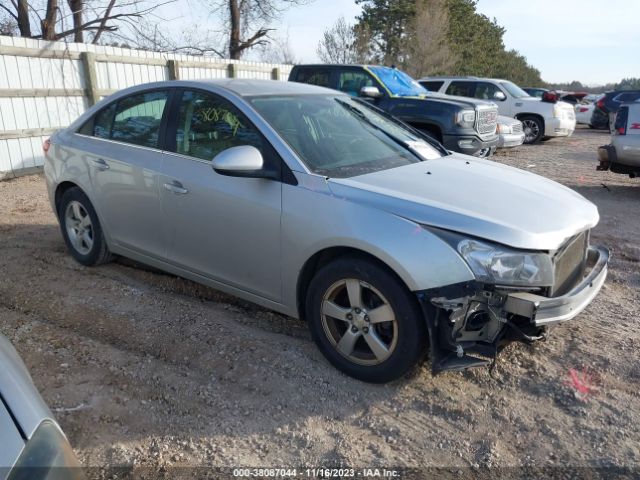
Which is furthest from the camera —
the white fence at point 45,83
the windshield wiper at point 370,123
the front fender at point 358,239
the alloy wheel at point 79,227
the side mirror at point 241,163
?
the white fence at point 45,83

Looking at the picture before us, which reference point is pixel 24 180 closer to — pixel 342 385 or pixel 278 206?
pixel 278 206

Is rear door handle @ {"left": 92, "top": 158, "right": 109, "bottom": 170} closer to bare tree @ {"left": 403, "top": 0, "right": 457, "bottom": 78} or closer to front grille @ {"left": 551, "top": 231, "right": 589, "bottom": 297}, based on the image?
front grille @ {"left": 551, "top": 231, "right": 589, "bottom": 297}

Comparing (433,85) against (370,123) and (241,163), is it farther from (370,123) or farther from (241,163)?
(241,163)

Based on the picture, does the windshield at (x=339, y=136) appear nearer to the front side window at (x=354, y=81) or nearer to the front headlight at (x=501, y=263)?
the front headlight at (x=501, y=263)

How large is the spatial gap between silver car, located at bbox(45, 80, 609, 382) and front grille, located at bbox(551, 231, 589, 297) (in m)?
0.02

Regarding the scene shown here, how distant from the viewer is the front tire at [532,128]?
1507cm

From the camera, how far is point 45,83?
9.36 meters

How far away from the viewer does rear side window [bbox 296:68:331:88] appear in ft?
33.7

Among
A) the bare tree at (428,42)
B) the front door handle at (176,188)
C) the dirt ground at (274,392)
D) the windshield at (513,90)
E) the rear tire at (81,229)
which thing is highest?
the bare tree at (428,42)

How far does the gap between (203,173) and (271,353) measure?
52.2 inches

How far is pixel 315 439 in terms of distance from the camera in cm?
265

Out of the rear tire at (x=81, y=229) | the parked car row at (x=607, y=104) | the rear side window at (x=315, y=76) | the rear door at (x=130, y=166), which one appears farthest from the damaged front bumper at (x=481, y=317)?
the parked car row at (x=607, y=104)

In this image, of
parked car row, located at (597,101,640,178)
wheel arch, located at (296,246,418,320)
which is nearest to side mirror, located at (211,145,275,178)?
wheel arch, located at (296,246,418,320)

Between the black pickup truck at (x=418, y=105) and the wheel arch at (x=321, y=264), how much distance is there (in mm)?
6041
